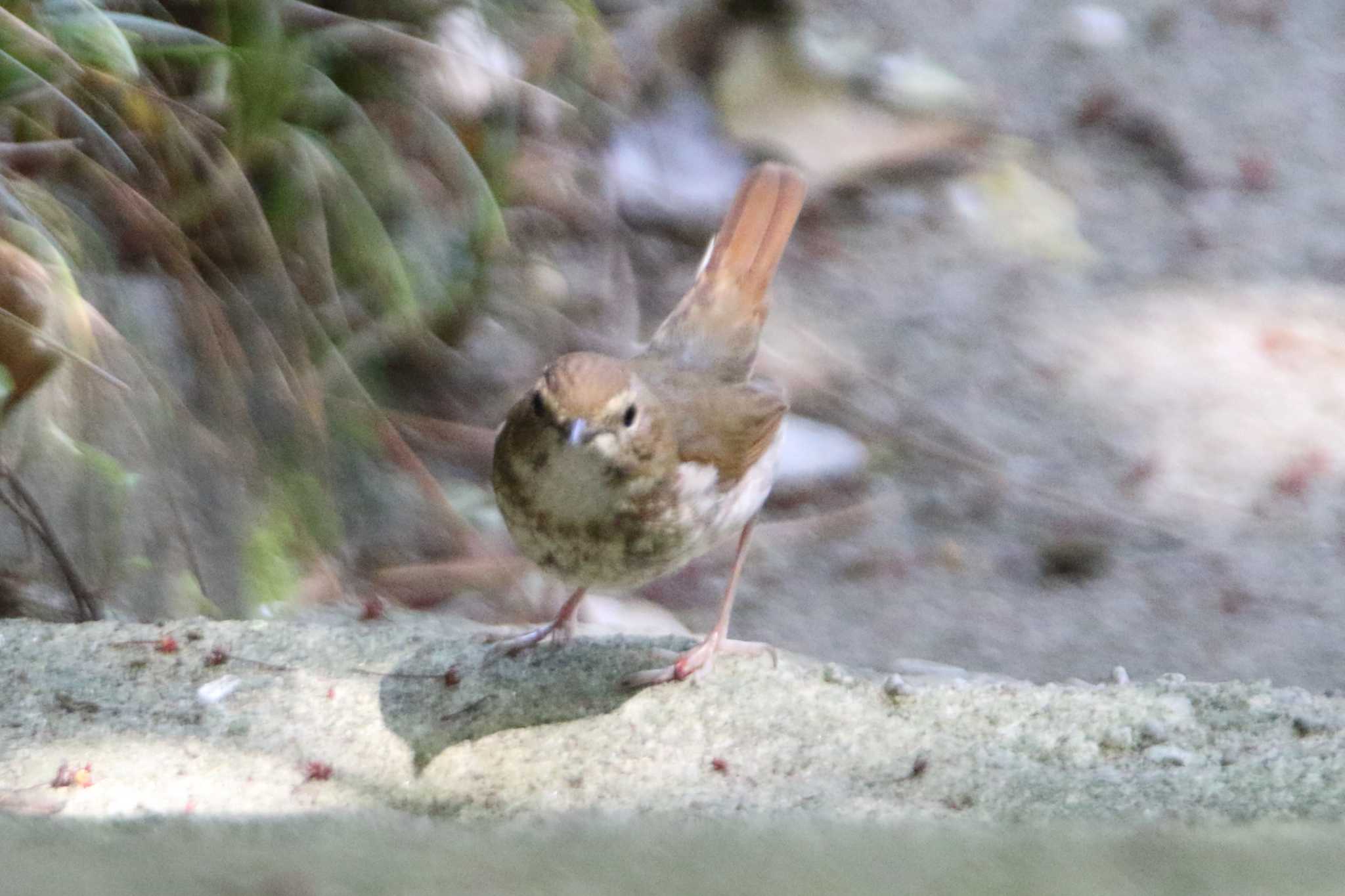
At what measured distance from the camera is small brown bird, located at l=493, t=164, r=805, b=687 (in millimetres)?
2686

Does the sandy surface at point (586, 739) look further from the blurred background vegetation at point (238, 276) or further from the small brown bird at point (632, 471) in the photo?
the blurred background vegetation at point (238, 276)

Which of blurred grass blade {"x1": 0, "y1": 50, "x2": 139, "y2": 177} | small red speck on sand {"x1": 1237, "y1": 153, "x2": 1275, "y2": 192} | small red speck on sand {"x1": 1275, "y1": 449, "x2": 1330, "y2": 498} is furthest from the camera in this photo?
small red speck on sand {"x1": 1237, "y1": 153, "x2": 1275, "y2": 192}

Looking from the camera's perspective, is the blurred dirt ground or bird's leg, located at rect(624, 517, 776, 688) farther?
the blurred dirt ground

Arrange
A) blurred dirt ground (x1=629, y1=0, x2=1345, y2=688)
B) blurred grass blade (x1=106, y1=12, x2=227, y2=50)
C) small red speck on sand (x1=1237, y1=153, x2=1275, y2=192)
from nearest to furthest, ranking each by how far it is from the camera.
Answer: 1. blurred grass blade (x1=106, y1=12, x2=227, y2=50)
2. blurred dirt ground (x1=629, y1=0, x2=1345, y2=688)
3. small red speck on sand (x1=1237, y1=153, x2=1275, y2=192)

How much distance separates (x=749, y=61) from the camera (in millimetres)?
6207

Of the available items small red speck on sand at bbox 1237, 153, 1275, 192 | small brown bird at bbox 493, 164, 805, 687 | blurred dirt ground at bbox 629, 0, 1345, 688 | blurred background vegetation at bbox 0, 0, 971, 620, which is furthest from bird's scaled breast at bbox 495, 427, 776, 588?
small red speck on sand at bbox 1237, 153, 1275, 192

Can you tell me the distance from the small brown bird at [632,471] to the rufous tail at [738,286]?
0.08 m

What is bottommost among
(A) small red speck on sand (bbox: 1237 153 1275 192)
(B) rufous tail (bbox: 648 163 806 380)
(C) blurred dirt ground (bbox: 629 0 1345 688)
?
(C) blurred dirt ground (bbox: 629 0 1345 688)

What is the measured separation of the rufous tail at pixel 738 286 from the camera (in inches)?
137

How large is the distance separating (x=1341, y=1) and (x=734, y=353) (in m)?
5.41

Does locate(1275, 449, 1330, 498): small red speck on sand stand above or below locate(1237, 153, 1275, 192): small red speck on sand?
below

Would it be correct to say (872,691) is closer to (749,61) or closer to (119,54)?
(119,54)

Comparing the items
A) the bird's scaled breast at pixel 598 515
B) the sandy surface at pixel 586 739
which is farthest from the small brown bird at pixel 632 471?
the sandy surface at pixel 586 739

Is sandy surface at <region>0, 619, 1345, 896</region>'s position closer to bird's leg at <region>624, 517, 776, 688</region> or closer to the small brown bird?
bird's leg at <region>624, 517, 776, 688</region>
